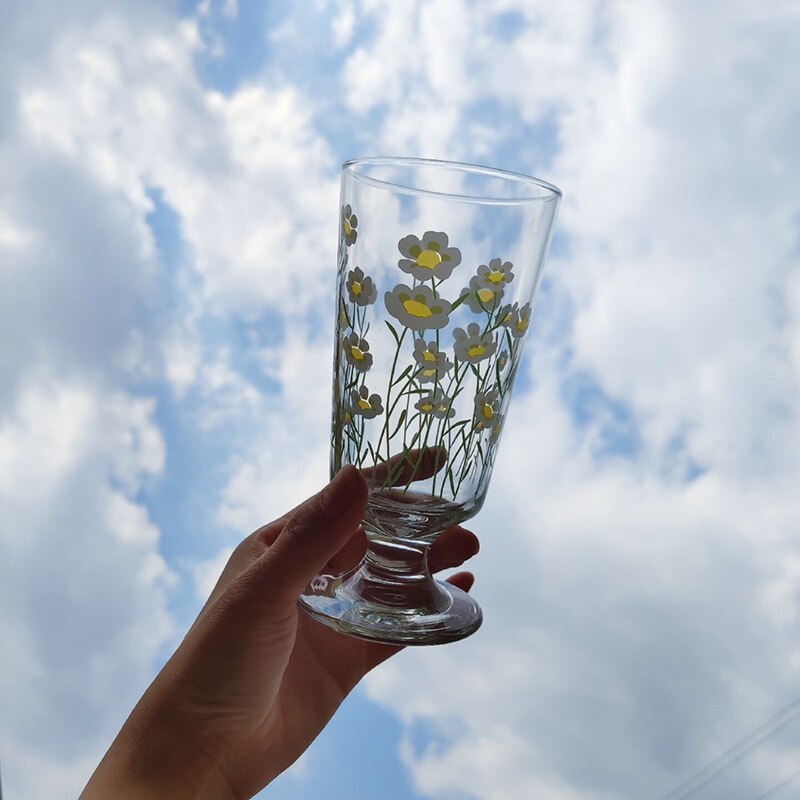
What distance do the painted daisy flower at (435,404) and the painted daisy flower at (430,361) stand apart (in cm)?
2

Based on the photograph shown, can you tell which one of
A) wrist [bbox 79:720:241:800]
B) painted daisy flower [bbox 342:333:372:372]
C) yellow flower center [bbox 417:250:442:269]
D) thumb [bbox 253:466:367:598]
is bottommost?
wrist [bbox 79:720:241:800]

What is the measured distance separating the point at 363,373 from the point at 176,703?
0.42 metres

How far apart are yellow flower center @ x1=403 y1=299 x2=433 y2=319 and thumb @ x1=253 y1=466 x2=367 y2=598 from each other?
0.16 m

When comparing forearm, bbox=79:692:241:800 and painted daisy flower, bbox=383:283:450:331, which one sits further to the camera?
forearm, bbox=79:692:241:800

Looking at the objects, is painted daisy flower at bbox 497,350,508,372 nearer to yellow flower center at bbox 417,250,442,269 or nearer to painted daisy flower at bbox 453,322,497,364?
painted daisy flower at bbox 453,322,497,364

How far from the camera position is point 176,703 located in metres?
0.99

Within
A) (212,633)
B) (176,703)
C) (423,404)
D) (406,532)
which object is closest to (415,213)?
(423,404)

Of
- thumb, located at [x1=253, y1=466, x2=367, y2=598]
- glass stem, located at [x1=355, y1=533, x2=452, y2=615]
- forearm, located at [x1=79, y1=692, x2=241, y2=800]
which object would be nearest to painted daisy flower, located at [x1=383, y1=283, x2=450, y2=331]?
thumb, located at [x1=253, y1=466, x2=367, y2=598]

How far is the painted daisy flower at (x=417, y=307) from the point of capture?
862mm

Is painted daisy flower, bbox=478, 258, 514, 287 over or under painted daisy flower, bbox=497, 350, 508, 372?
over

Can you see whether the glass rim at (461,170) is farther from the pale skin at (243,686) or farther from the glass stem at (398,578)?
the glass stem at (398,578)

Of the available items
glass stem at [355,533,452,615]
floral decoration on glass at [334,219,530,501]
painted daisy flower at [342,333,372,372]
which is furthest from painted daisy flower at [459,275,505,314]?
glass stem at [355,533,452,615]

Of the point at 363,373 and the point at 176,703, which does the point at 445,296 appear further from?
the point at 176,703

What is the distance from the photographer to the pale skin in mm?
888
